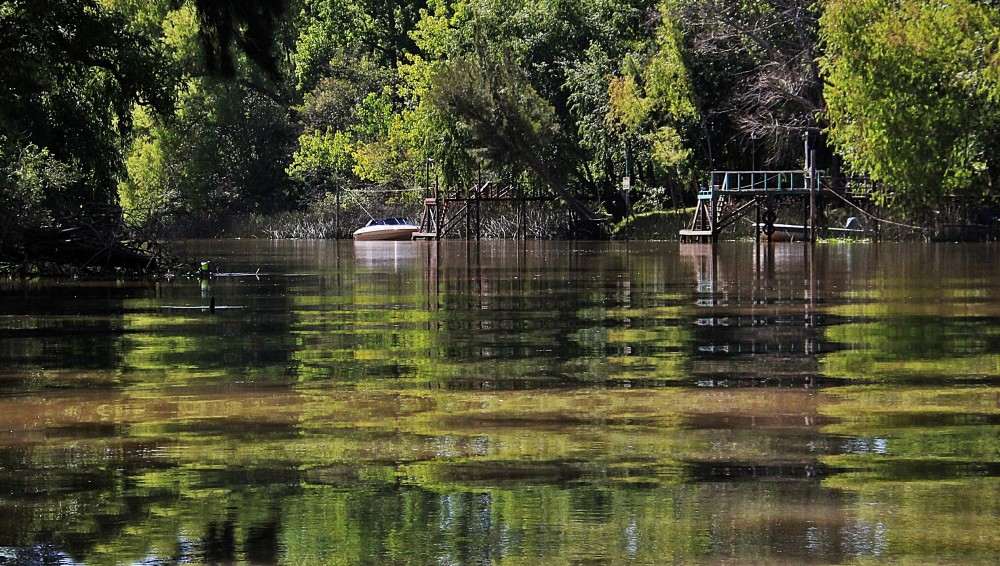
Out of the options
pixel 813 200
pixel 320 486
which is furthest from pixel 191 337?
pixel 813 200

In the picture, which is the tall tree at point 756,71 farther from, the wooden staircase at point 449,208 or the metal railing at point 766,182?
the wooden staircase at point 449,208

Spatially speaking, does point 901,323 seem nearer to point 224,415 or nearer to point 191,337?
point 191,337

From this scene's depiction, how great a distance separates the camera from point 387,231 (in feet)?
270

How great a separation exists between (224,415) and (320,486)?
293 centimetres

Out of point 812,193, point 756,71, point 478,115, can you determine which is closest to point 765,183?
point 812,193

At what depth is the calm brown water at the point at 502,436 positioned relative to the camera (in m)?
7.08

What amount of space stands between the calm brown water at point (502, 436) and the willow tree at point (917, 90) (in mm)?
34488

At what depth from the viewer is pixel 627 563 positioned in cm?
659

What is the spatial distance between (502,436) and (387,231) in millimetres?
72618

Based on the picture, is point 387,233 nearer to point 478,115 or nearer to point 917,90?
point 478,115

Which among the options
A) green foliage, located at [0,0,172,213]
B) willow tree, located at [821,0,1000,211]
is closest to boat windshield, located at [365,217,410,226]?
willow tree, located at [821,0,1000,211]

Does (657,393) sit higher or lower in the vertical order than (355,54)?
lower

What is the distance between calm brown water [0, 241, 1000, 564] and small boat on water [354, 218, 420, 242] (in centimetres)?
6047

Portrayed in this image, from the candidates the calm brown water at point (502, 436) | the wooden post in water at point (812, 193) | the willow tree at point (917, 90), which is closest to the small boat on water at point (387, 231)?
the wooden post in water at point (812, 193)
